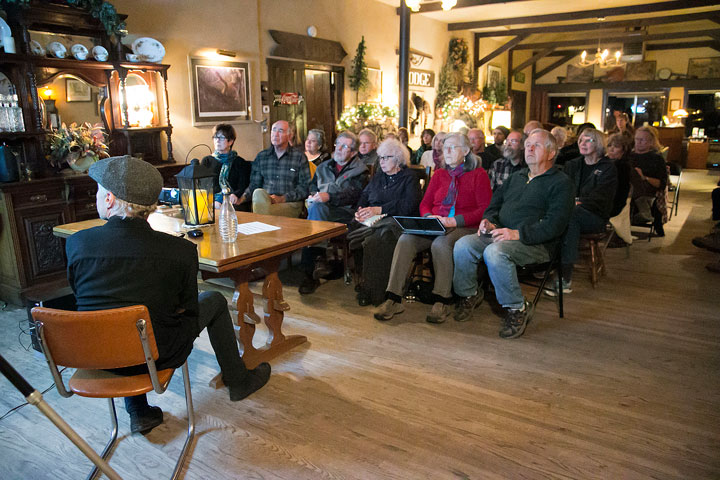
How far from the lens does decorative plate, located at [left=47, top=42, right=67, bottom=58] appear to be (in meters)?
4.04

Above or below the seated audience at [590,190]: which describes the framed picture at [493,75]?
above

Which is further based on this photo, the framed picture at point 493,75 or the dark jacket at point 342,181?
the framed picture at point 493,75

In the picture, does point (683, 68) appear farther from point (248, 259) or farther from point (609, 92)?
point (248, 259)

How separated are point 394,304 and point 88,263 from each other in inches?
80.3

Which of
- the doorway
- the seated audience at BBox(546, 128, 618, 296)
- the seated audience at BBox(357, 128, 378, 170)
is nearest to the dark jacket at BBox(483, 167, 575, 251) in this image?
the seated audience at BBox(546, 128, 618, 296)

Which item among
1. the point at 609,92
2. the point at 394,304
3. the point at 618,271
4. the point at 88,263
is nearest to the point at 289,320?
the point at 394,304

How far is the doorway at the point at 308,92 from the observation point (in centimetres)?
668

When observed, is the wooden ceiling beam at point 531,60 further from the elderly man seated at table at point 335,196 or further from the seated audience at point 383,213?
the seated audience at point 383,213

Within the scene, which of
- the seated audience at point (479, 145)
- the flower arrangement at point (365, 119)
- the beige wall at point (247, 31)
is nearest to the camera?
the beige wall at point (247, 31)

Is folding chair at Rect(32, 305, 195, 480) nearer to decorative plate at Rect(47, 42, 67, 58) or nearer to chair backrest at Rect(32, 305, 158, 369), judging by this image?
chair backrest at Rect(32, 305, 158, 369)

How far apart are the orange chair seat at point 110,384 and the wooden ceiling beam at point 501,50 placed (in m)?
10.6

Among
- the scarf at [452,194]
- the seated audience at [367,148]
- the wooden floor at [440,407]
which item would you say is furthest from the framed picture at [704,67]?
the scarf at [452,194]

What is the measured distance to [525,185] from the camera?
10.8ft

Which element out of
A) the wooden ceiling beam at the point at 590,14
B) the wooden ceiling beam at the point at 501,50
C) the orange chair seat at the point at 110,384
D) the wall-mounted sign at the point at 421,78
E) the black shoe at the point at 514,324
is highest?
the wooden ceiling beam at the point at 590,14
